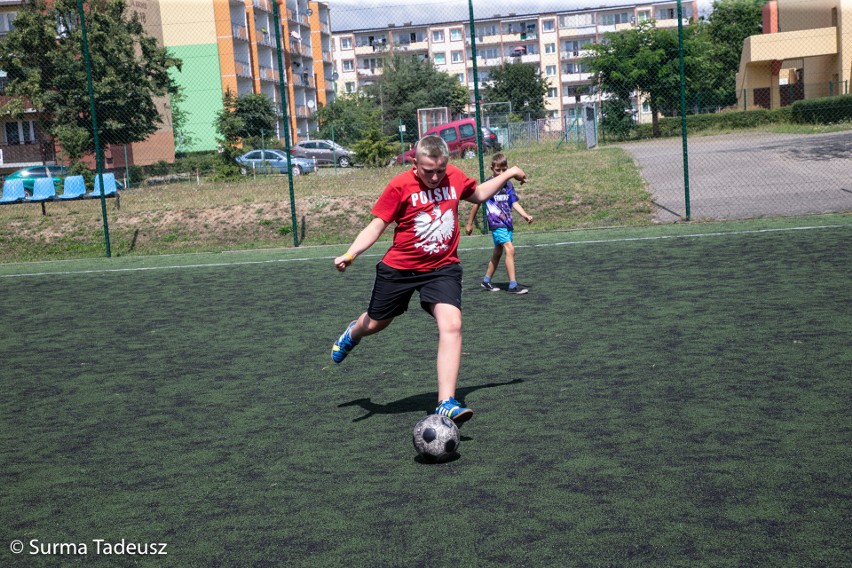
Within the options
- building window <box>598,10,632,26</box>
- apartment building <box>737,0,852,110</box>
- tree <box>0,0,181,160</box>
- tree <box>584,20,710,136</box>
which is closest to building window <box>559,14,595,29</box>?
building window <box>598,10,632,26</box>

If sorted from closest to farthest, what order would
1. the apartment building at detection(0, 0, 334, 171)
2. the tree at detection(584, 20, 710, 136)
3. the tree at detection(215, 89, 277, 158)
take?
the tree at detection(584, 20, 710, 136), the apartment building at detection(0, 0, 334, 171), the tree at detection(215, 89, 277, 158)

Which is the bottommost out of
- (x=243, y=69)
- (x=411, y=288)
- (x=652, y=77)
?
(x=411, y=288)

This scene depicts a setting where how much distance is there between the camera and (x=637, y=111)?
22.2 meters

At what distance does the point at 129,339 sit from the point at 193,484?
4.48 meters

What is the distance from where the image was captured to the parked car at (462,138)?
763 inches

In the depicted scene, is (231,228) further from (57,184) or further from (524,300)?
(524,300)

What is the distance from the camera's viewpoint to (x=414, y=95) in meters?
27.9

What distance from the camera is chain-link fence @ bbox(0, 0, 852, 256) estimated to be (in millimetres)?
17344

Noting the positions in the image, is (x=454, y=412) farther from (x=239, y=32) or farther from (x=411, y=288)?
(x=239, y=32)

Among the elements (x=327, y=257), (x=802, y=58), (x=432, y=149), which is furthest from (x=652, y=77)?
(x=802, y=58)

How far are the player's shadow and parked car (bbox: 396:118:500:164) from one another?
1332cm

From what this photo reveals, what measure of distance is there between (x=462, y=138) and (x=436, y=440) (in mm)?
15282

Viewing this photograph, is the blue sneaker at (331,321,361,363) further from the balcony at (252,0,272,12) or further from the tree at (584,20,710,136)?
the balcony at (252,0,272,12)

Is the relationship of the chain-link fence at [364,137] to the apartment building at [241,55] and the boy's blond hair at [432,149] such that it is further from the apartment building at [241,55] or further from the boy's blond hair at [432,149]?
the boy's blond hair at [432,149]
